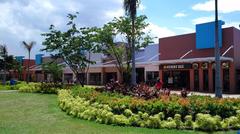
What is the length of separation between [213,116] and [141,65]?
108 feet

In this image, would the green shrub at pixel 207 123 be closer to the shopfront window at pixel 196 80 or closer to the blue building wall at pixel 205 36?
the blue building wall at pixel 205 36

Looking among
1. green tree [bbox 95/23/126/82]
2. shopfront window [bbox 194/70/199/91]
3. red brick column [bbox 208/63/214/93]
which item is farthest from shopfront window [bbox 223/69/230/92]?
green tree [bbox 95/23/126/82]

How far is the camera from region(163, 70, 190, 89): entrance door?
37938mm

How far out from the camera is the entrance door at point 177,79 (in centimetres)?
3794

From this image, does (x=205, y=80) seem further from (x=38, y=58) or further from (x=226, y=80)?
(x=38, y=58)

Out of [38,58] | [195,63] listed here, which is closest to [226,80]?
[195,63]

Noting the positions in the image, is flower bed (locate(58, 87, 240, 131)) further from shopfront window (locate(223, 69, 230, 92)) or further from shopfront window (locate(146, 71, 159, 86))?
shopfront window (locate(146, 71, 159, 86))

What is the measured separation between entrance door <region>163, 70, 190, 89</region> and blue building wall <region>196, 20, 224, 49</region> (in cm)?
372

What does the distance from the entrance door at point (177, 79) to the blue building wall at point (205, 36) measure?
12.2 feet

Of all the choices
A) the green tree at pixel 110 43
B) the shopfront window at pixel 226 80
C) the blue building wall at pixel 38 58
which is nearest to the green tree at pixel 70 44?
the green tree at pixel 110 43

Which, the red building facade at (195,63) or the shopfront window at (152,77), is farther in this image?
the shopfront window at (152,77)

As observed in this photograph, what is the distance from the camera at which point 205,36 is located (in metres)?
35.0

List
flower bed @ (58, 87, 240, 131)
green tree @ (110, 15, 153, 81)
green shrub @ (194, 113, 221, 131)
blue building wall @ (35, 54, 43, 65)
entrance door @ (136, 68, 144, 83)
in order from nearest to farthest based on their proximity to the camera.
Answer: green shrub @ (194, 113, 221, 131) < flower bed @ (58, 87, 240, 131) < green tree @ (110, 15, 153, 81) < entrance door @ (136, 68, 144, 83) < blue building wall @ (35, 54, 43, 65)

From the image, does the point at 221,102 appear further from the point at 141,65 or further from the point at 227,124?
the point at 141,65
